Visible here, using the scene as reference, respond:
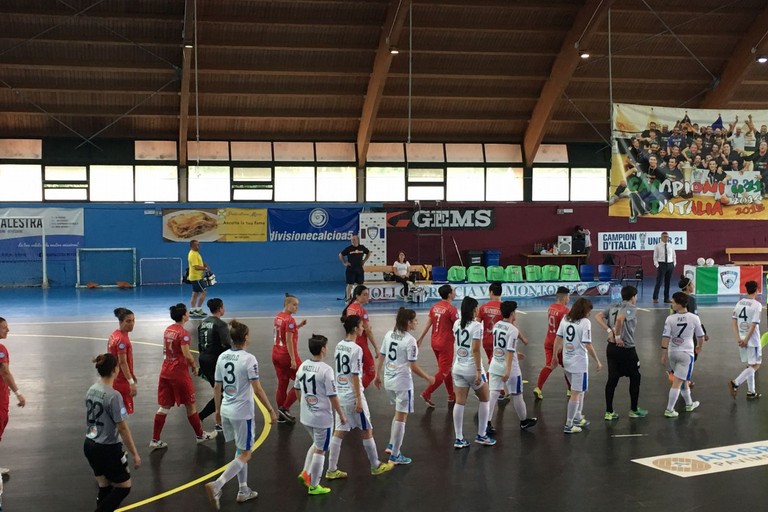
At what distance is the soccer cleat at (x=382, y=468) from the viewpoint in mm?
9172

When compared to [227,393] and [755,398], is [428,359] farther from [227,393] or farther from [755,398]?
[227,393]

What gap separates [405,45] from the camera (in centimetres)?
2944

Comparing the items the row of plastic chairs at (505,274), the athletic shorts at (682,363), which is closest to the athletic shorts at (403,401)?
the athletic shorts at (682,363)

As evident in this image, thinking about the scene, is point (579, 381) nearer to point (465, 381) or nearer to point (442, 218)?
point (465, 381)

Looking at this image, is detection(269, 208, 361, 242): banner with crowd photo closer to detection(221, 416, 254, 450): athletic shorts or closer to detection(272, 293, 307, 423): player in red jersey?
detection(272, 293, 307, 423): player in red jersey

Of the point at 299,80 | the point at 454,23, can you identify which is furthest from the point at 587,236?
the point at 299,80

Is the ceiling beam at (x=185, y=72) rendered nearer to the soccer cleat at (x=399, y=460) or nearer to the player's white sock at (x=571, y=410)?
the player's white sock at (x=571, y=410)

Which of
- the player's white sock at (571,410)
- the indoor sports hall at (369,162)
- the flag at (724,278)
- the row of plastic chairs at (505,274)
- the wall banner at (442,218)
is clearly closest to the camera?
the player's white sock at (571,410)

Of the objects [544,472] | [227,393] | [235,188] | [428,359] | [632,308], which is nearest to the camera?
[227,393]

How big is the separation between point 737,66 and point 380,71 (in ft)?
47.8

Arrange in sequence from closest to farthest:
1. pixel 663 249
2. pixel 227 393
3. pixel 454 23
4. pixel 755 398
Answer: pixel 227 393, pixel 755 398, pixel 663 249, pixel 454 23

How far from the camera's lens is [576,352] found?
10.7m

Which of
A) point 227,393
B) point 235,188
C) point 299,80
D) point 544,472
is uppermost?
point 299,80

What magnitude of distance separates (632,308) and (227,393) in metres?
6.09
